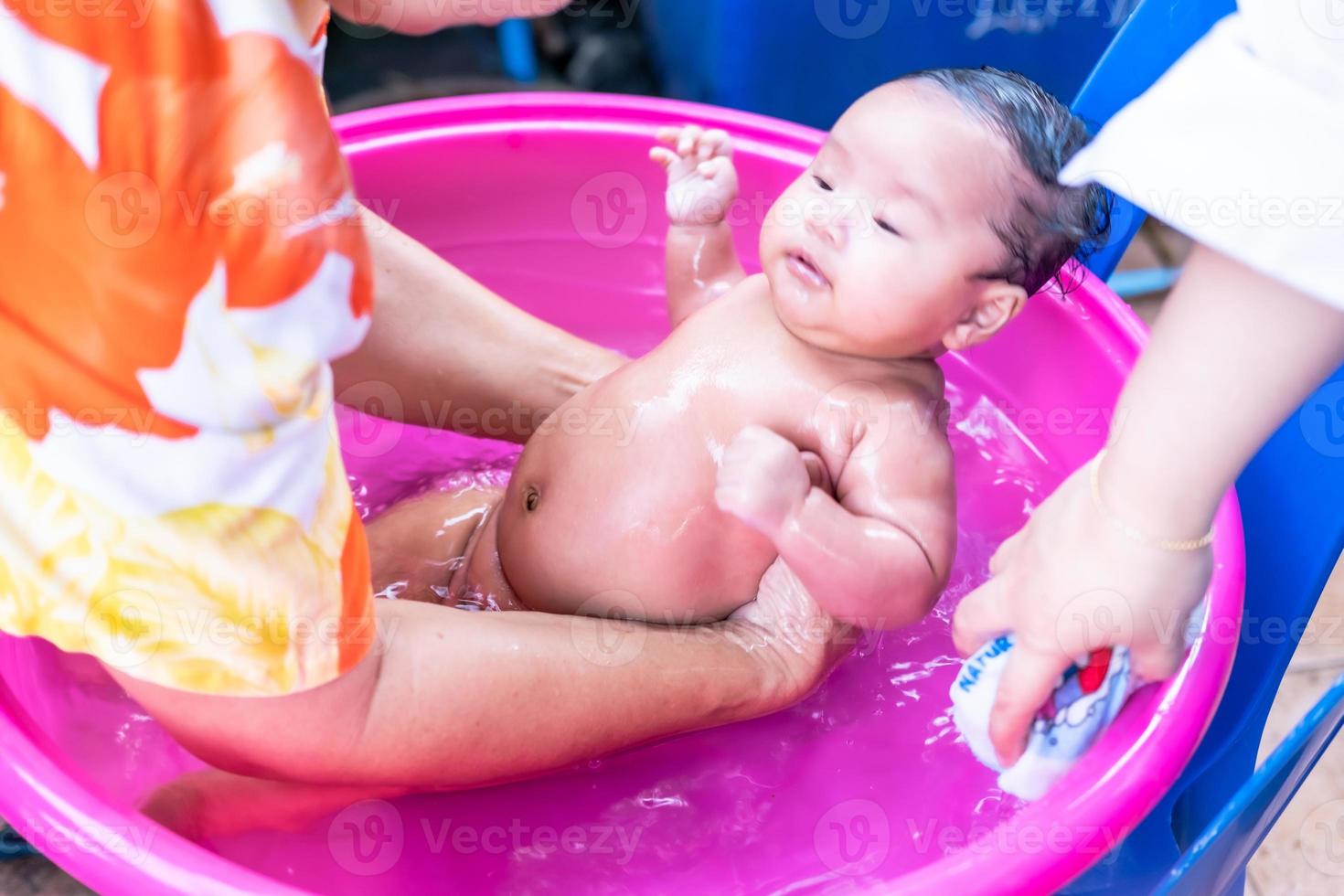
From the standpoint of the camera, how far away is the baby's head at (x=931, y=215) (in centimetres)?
83

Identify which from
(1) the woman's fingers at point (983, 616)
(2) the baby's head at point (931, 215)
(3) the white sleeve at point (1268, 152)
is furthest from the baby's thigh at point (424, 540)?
(3) the white sleeve at point (1268, 152)

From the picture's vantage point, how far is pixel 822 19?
1455 millimetres

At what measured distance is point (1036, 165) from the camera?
2.72 feet

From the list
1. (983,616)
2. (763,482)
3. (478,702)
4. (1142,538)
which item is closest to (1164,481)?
(1142,538)

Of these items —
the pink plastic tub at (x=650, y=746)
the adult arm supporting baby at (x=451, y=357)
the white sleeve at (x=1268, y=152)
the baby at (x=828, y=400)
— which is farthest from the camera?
the adult arm supporting baby at (x=451, y=357)

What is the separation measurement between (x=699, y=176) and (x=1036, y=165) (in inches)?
13.9

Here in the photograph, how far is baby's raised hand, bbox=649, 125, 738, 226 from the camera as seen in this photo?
3.58 ft

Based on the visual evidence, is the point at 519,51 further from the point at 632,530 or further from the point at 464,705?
the point at 464,705

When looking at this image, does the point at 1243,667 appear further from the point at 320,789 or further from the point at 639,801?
the point at 320,789

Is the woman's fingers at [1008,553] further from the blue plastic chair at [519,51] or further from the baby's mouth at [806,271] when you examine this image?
the blue plastic chair at [519,51]

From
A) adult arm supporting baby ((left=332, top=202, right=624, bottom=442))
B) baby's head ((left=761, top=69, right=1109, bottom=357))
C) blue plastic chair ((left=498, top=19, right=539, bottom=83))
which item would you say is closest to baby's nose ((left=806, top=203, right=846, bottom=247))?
baby's head ((left=761, top=69, right=1109, bottom=357))

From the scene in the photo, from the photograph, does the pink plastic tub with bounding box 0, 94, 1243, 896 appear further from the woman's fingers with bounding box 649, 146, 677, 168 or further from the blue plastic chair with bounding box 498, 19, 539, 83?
the blue plastic chair with bounding box 498, 19, 539, 83

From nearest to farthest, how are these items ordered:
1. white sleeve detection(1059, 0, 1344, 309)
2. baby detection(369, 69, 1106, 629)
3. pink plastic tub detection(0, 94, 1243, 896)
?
1. white sleeve detection(1059, 0, 1344, 309)
2. pink plastic tub detection(0, 94, 1243, 896)
3. baby detection(369, 69, 1106, 629)

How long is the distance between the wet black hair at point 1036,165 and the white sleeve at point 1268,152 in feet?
1.18
